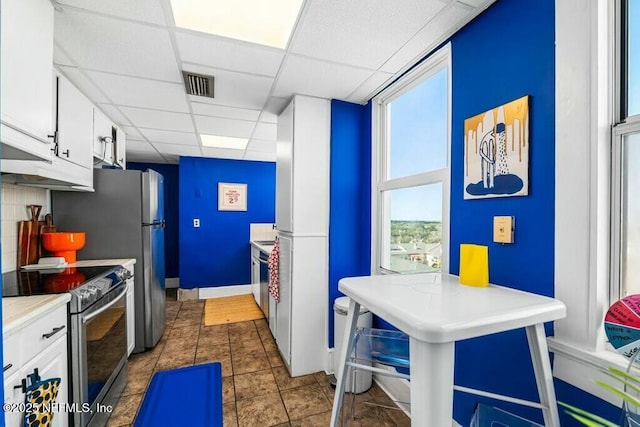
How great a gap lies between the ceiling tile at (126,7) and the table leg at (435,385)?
70.4 inches

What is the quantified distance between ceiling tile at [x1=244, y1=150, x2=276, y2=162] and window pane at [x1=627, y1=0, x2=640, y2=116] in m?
3.79

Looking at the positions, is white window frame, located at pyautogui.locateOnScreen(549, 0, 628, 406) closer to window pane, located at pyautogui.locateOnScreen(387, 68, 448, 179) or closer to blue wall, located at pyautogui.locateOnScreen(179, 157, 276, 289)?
window pane, located at pyautogui.locateOnScreen(387, 68, 448, 179)

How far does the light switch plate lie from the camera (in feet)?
4.13

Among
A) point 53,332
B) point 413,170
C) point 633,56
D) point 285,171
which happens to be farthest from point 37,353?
point 633,56

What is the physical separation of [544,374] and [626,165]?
760 mm

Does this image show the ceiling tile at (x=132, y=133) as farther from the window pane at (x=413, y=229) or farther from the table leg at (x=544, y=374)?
the table leg at (x=544, y=374)

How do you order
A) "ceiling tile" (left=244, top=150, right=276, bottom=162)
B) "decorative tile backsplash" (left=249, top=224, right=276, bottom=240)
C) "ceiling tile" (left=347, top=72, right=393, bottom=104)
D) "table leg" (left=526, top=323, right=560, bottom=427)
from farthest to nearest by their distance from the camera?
"decorative tile backsplash" (left=249, top=224, right=276, bottom=240) < "ceiling tile" (left=244, top=150, right=276, bottom=162) < "ceiling tile" (left=347, top=72, right=393, bottom=104) < "table leg" (left=526, top=323, right=560, bottom=427)

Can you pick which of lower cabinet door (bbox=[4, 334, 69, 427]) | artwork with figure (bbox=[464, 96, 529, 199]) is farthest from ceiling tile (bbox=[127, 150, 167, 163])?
artwork with figure (bbox=[464, 96, 529, 199])

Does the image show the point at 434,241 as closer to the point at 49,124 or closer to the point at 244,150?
the point at 49,124

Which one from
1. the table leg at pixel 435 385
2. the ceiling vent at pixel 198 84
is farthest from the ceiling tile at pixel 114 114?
the table leg at pixel 435 385

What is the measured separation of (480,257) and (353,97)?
5.48ft

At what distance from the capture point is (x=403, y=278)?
133 cm

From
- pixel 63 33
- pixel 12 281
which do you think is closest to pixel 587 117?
pixel 63 33

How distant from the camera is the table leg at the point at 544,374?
0.92 metres
